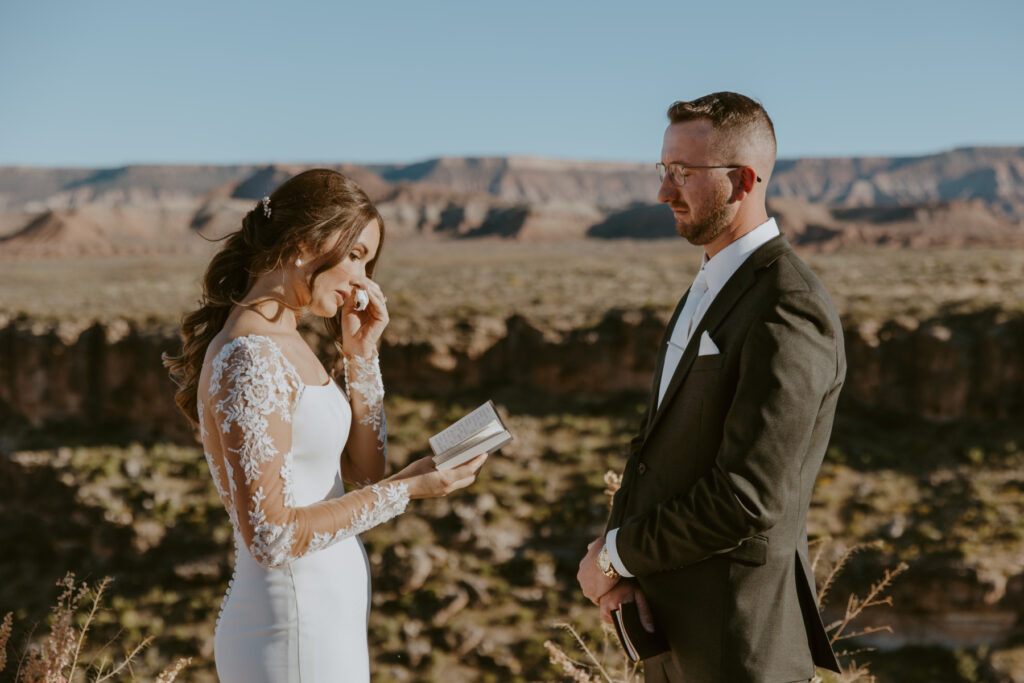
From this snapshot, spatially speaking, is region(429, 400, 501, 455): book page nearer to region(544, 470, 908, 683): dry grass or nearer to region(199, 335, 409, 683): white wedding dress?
region(199, 335, 409, 683): white wedding dress

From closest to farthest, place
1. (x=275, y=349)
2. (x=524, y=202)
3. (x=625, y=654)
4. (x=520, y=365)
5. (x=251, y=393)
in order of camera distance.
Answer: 1. (x=251, y=393)
2. (x=275, y=349)
3. (x=625, y=654)
4. (x=520, y=365)
5. (x=524, y=202)

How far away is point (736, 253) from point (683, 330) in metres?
0.28

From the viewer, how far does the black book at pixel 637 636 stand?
235 centimetres

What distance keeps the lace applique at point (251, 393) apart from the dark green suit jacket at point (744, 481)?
1.01 metres

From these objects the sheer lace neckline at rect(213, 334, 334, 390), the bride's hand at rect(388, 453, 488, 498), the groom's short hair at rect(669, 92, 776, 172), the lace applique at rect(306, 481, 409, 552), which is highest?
the groom's short hair at rect(669, 92, 776, 172)

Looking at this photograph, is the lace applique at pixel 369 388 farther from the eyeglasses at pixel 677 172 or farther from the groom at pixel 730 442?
the eyeglasses at pixel 677 172

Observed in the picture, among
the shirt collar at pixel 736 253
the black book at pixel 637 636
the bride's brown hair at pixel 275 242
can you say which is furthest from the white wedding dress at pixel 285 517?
the shirt collar at pixel 736 253

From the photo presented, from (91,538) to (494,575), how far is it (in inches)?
421

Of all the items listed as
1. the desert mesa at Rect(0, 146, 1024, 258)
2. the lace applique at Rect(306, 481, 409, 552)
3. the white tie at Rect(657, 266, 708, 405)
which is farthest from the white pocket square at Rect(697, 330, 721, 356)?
the desert mesa at Rect(0, 146, 1024, 258)

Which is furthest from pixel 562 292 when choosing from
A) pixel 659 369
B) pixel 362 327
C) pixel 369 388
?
pixel 659 369

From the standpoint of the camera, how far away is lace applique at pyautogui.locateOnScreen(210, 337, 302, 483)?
7.11ft

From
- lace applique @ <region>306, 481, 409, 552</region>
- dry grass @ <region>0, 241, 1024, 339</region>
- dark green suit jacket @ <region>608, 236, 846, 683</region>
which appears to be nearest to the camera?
dark green suit jacket @ <region>608, 236, 846, 683</region>

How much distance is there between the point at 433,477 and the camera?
2.51 m

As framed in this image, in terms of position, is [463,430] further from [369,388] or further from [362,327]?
[362,327]
